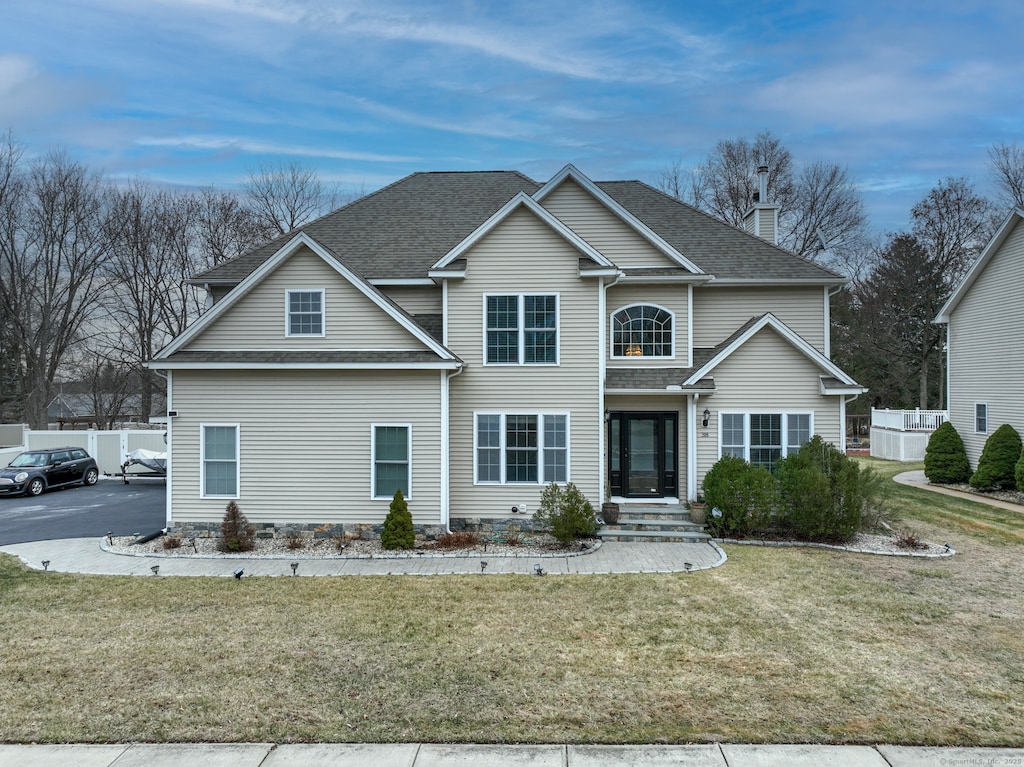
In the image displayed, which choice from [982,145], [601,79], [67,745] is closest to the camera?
[67,745]

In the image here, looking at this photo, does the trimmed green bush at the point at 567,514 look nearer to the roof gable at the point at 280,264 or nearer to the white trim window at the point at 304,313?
the roof gable at the point at 280,264

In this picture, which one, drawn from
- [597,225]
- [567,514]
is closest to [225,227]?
[597,225]

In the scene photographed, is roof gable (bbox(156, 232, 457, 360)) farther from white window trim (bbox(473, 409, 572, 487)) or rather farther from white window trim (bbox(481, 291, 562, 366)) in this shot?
white window trim (bbox(473, 409, 572, 487))

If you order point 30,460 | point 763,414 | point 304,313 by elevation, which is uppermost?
point 304,313

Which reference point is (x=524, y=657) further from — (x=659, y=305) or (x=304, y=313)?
(x=659, y=305)

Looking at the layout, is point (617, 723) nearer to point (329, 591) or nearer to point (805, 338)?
point (329, 591)

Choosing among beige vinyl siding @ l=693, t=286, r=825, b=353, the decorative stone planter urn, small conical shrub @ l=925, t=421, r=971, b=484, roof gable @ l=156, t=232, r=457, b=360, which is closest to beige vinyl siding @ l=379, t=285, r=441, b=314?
roof gable @ l=156, t=232, r=457, b=360

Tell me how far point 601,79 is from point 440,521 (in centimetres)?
1400

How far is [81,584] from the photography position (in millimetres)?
10391

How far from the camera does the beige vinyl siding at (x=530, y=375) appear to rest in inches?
557

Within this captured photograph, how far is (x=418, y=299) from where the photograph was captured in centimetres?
1562

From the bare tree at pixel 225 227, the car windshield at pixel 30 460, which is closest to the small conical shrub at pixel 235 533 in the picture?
the car windshield at pixel 30 460

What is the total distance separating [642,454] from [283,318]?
880 centimetres

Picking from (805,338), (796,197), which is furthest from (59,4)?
(796,197)
